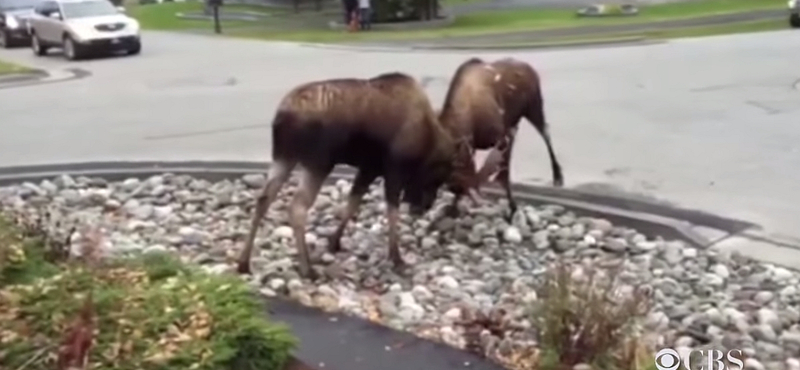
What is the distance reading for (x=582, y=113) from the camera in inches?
698

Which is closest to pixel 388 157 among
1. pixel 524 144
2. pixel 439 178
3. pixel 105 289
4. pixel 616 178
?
pixel 439 178

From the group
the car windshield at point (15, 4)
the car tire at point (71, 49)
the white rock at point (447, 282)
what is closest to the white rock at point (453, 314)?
the white rock at point (447, 282)

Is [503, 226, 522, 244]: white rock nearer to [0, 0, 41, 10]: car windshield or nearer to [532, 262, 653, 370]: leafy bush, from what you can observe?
[532, 262, 653, 370]: leafy bush

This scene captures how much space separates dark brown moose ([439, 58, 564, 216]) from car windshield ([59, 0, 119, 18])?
25232 mm

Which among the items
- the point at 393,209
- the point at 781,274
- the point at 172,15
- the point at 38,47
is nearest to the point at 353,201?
the point at 393,209

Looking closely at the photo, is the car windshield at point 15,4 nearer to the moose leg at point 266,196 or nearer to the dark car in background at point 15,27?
the dark car in background at point 15,27

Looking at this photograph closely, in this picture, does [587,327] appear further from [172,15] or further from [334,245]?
[172,15]

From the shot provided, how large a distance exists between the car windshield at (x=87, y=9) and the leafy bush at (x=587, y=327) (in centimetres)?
2984

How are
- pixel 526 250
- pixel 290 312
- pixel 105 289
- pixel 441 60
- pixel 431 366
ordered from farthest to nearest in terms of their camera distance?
pixel 441 60 < pixel 526 250 < pixel 290 312 < pixel 431 366 < pixel 105 289

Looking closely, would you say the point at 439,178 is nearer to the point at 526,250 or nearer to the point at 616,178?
the point at 526,250

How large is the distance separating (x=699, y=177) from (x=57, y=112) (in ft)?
36.2

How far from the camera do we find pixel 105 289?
6090 mm

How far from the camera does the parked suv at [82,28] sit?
3341cm

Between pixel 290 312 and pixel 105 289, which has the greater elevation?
pixel 105 289
